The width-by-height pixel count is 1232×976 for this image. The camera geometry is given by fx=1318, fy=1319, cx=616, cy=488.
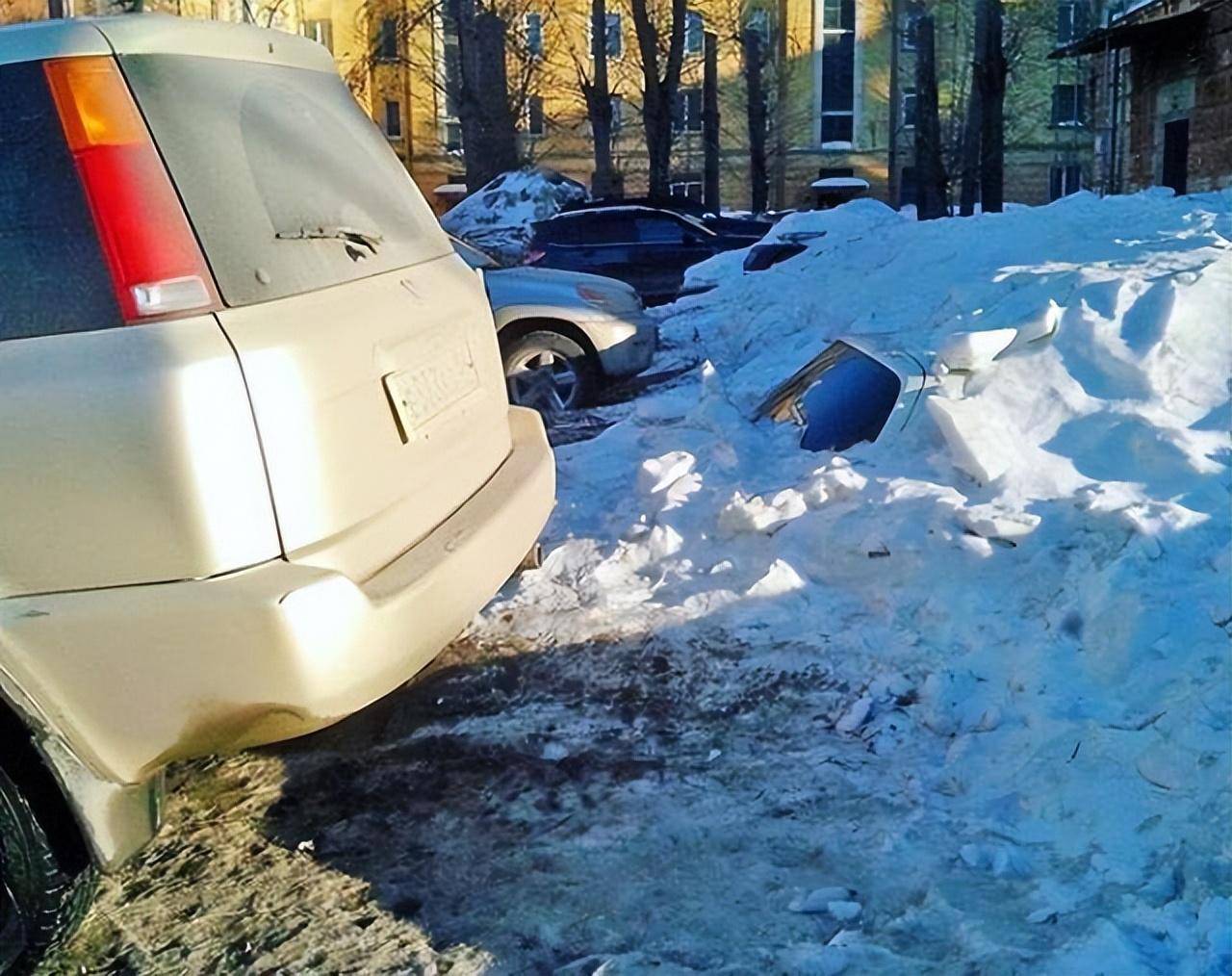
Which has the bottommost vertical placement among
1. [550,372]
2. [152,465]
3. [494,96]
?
[550,372]

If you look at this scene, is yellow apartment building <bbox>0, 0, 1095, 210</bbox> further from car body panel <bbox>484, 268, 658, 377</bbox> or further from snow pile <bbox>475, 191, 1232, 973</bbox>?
snow pile <bbox>475, 191, 1232, 973</bbox>

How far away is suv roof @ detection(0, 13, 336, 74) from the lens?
8.83 feet

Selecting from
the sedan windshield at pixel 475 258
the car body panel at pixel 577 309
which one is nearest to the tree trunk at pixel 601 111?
the sedan windshield at pixel 475 258

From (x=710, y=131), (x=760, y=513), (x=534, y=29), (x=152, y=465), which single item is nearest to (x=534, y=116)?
(x=534, y=29)

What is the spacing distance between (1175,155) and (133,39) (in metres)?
22.6

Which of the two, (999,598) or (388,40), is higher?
(388,40)

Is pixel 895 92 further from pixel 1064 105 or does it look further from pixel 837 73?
pixel 1064 105

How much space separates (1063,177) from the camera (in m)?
51.2

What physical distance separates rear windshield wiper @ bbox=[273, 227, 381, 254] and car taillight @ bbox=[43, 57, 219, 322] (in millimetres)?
314

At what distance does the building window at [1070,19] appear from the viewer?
50.3 metres

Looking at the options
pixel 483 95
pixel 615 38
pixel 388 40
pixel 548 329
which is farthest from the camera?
pixel 615 38

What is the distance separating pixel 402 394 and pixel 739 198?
49.6m

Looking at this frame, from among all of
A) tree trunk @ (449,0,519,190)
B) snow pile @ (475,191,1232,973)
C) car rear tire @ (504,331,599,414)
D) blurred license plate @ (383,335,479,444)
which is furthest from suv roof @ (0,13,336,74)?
tree trunk @ (449,0,519,190)

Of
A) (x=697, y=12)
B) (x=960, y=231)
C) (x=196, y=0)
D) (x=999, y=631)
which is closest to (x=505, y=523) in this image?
(x=999, y=631)
